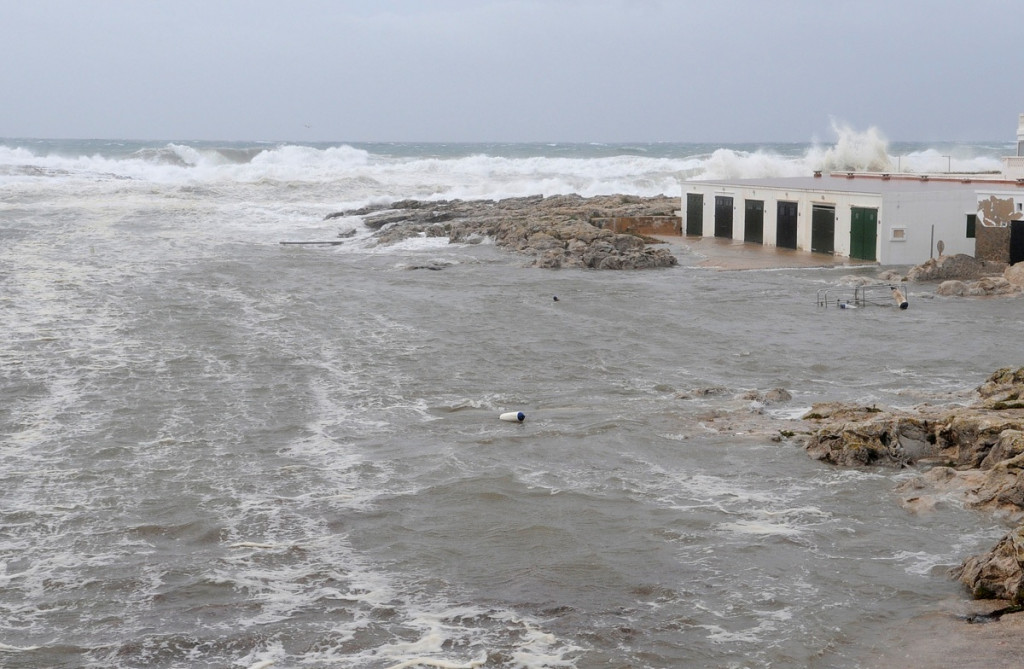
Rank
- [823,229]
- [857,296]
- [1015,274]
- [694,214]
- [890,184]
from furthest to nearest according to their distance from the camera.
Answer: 1. [694,214]
2. [890,184]
3. [823,229]
4. [1015,274]
5. [857,296]

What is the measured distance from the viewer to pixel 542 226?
38250 mm

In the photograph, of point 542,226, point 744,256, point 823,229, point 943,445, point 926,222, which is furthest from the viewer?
point 542,226

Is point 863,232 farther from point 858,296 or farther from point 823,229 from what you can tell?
point 858,296

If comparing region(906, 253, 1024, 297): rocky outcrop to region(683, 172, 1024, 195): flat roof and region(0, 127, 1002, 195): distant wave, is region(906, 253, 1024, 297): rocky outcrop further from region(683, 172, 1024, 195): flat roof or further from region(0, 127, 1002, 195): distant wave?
region(0, 127, 1002, 195): distant wave

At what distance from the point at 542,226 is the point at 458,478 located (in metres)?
26.5

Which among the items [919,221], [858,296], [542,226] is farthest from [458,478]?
[542,226]

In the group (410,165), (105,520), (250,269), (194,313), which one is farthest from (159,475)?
(410,165)

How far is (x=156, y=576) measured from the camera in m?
9.57

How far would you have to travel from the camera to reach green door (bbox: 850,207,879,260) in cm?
3147

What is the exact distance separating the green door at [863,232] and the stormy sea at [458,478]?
5122 mm

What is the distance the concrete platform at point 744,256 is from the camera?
1248 inches

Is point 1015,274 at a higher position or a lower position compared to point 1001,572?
higher

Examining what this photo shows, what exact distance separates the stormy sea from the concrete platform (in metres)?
3.98

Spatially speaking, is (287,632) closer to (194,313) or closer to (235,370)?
(235,370)
